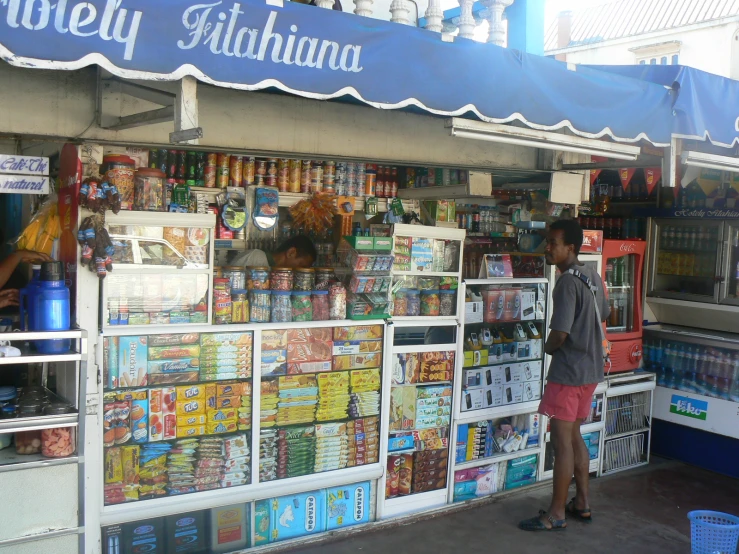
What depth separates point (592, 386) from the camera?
498cm

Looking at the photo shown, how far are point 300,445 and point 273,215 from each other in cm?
153

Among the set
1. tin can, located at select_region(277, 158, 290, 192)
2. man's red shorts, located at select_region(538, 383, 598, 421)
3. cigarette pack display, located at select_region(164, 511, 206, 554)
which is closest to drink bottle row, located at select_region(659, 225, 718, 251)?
man's red shorts, located at select_region(538, 383, 598, 421)

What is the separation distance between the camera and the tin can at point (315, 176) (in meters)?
4.85

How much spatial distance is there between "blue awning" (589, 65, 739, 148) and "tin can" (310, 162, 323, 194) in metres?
2.26

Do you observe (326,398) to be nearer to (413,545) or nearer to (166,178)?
(413,545)

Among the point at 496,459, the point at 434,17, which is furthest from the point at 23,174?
the point at 496,459

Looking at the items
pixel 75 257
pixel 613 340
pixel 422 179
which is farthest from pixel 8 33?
pixel 613 340

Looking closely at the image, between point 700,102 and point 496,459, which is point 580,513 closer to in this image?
point 496,459

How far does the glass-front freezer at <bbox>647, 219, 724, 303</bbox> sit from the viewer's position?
7113 mm

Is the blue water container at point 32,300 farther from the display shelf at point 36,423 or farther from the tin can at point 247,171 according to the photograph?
the tin can at point 247,171

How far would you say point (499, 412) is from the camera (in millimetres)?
5594

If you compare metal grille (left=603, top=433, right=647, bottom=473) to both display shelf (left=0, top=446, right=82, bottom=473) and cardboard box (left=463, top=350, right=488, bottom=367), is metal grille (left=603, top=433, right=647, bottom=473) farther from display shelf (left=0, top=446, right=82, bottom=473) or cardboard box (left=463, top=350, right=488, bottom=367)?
display shelf (left=0, top=446, right=82, bottom=473)

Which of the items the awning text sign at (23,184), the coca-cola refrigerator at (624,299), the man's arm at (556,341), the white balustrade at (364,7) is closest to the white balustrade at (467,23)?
the white balustrade at (364,7)

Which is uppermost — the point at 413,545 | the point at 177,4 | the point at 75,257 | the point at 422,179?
the point at 177,4
